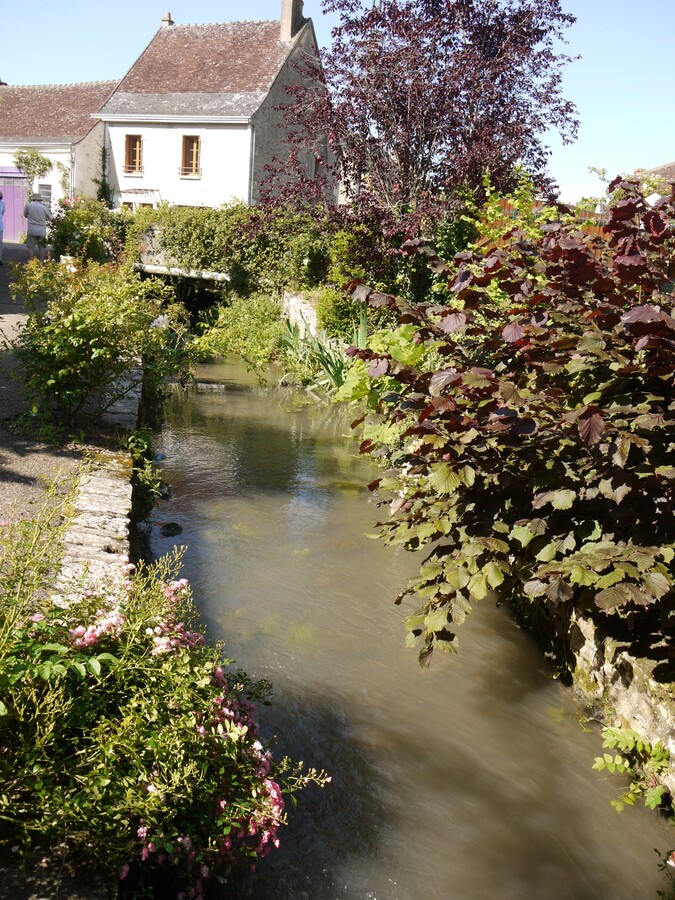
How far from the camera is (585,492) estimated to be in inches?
122

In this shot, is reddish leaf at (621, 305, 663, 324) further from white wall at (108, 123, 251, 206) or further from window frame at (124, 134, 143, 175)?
window frame at (124, 134, 143, 175)

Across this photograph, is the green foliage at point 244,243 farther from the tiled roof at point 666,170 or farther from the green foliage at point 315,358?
the tiled roof at point 666,170

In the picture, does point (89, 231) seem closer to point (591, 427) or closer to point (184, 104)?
point (184, 104)

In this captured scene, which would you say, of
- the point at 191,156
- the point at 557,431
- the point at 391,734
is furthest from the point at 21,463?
the point at 191,156

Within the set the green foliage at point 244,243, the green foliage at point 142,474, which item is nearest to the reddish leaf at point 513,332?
the green foliage at point 142,474

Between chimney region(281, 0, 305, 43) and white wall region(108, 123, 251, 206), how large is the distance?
503 centimetres

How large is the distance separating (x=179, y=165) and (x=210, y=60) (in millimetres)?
4797

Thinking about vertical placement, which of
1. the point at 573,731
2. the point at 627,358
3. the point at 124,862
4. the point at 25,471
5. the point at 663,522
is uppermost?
the point at 627,358

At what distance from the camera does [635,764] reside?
→ 352 cm

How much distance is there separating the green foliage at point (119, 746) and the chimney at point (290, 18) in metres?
30.7

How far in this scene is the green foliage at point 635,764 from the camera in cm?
324

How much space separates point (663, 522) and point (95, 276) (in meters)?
6.03

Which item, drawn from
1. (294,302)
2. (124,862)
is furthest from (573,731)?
(294,302)

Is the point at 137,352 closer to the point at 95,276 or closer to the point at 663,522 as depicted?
the point at 95,276
